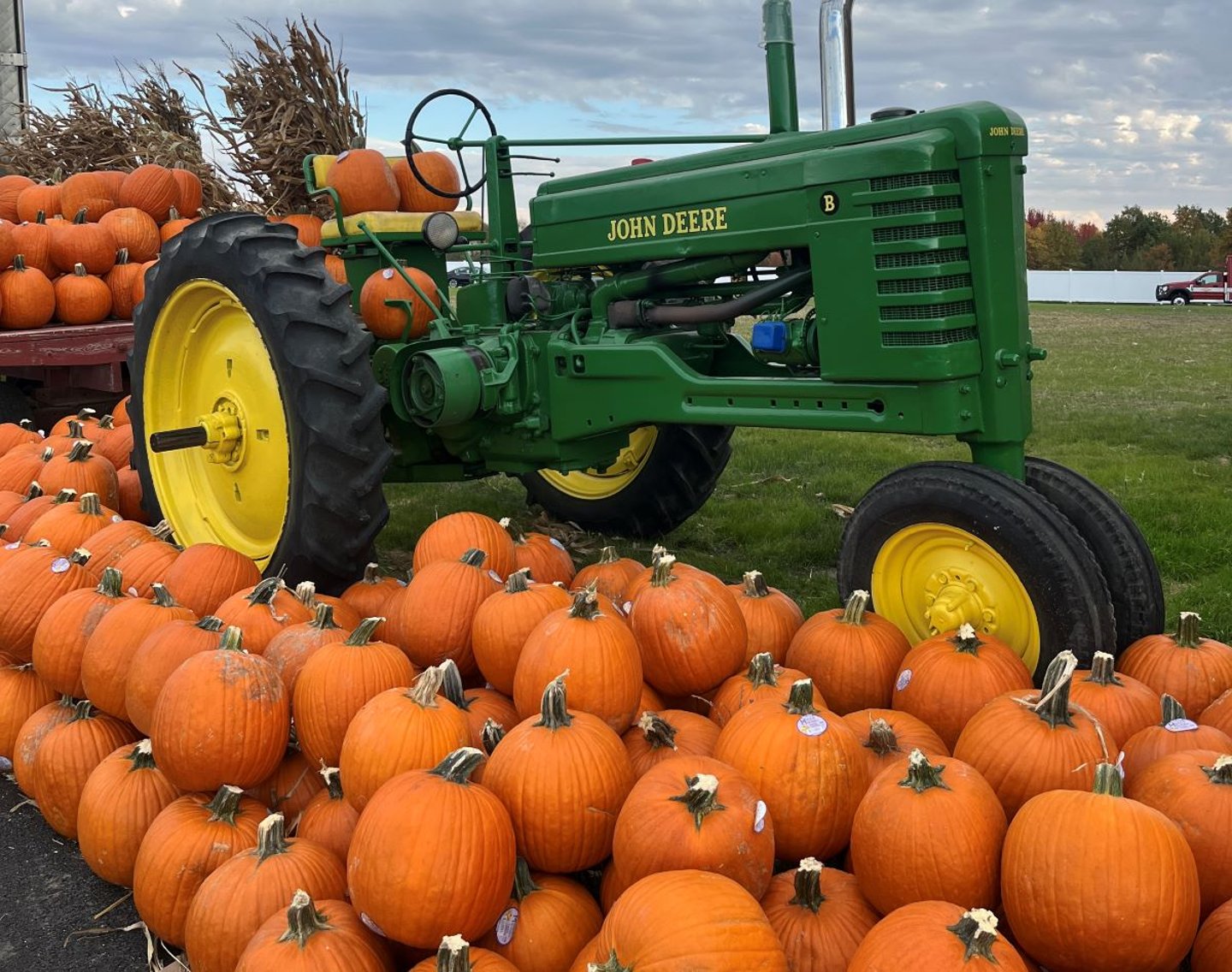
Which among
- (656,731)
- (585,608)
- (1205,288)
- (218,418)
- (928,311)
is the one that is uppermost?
(1205,288)

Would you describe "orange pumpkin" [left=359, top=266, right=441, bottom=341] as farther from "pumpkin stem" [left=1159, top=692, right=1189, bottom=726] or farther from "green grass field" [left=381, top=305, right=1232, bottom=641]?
"pumpkin stem" [left=1159, top=692, right=1189, bottom=726]

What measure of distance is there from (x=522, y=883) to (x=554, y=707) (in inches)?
14.0

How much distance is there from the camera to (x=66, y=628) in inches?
131

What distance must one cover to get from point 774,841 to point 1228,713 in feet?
4.04

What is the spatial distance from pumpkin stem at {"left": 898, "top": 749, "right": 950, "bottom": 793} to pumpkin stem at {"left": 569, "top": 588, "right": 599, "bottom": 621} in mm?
878

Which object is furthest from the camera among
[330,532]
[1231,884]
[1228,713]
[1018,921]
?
[330,532]

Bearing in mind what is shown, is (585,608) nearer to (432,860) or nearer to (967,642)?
(432,860)

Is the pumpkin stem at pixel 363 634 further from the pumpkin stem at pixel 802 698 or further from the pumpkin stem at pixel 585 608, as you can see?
the pumpkin stem at pixel 802 698

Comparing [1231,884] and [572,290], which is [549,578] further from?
[1231,884]

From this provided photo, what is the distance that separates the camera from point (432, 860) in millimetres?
2084

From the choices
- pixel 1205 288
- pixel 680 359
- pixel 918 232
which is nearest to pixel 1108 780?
pixel 918 232

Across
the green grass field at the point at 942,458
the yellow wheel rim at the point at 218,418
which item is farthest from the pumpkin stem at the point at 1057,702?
the yellow wheel rim at the point at 218,418

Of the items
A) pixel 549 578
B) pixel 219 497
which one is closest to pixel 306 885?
pixel 549 578

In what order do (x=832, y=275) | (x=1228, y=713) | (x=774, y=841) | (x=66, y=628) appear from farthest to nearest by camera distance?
1. (x=832, y=275)
2. (x=66, y=628)
3. (x=1228, y=713)
4. (x=774, y=841)
